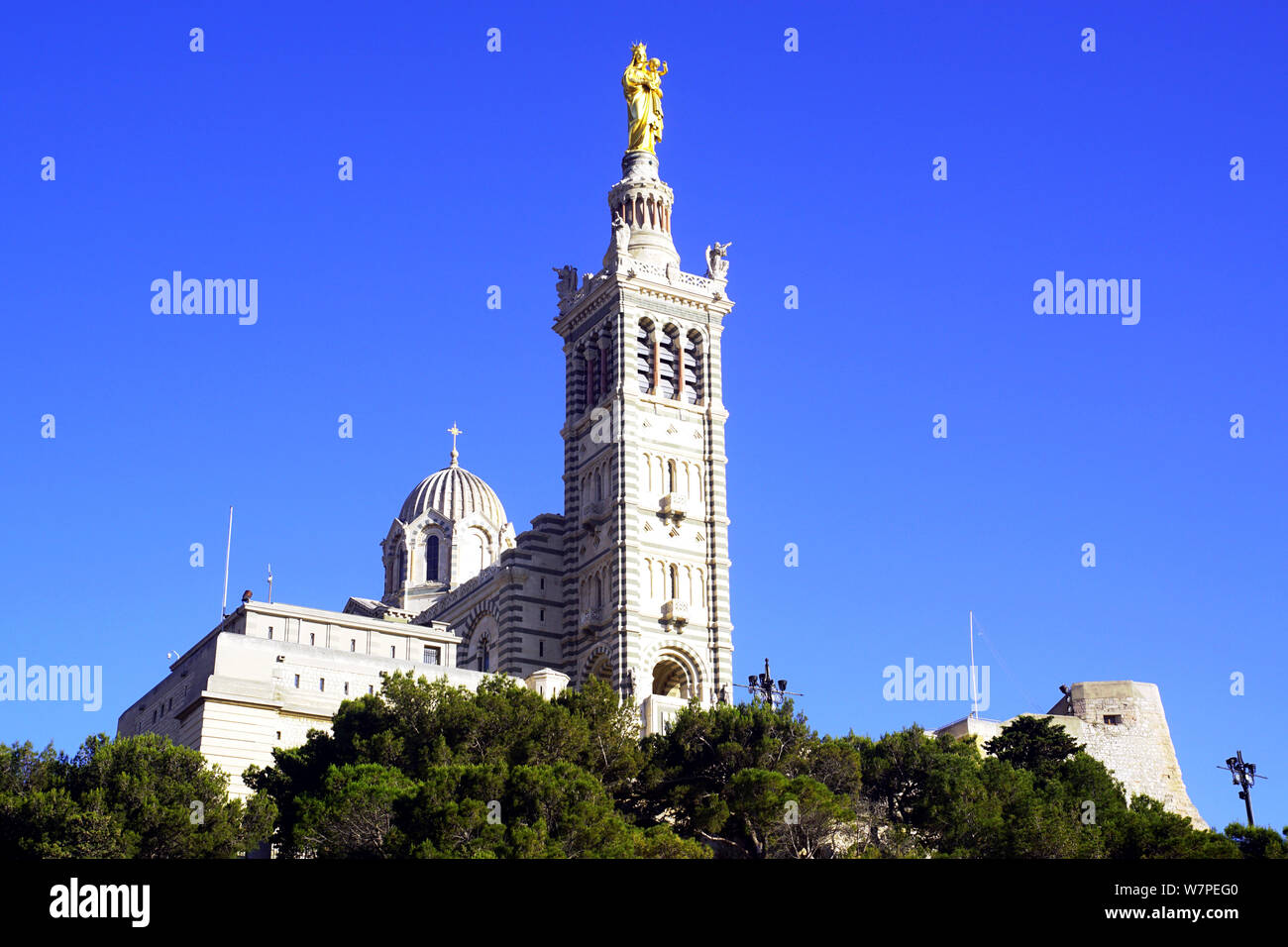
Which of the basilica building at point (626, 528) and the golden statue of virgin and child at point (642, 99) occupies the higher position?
the golden statue of virgin and child at point (642, 99)

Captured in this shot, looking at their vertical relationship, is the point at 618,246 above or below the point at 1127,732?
above

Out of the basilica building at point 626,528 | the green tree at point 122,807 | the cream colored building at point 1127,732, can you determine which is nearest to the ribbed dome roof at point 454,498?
the basilica building at point 626,528

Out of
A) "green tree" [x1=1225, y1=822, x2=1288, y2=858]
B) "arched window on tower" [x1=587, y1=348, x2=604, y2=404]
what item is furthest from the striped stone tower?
"green tree" [x1=1225, y1=822, x2=1288, y2=858]

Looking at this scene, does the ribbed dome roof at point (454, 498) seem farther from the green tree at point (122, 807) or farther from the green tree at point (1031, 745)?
the green tree at point (122, 807)

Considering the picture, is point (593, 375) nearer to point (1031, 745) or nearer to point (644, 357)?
point (644, 357)

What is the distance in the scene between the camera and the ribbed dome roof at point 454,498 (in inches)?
4562

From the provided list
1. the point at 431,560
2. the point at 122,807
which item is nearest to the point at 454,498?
the point at 431,560

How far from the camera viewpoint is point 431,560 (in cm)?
11481

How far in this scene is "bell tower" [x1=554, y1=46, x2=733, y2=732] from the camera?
302ft

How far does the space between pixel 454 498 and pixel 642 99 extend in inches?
1128

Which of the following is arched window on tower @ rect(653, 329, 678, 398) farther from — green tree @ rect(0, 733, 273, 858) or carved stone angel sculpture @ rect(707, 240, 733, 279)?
green tree @ rect(0, 733, 273, 858)

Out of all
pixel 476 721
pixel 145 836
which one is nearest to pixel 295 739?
pixel 476 721

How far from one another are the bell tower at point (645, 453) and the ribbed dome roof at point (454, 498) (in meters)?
17.8
